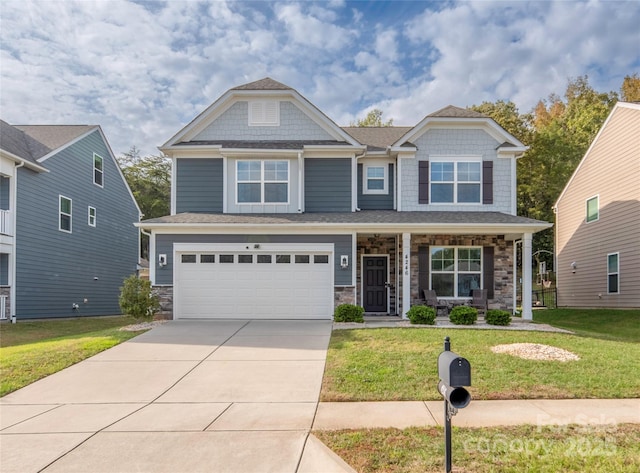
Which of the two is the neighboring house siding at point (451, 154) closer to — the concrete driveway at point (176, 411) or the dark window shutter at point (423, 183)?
the dark window shutter at point (423, 183)

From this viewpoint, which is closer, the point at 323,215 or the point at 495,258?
the point at 323,215

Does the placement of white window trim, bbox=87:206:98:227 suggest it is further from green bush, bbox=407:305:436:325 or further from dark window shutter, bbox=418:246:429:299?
green bush, bbox=407:305:436:325

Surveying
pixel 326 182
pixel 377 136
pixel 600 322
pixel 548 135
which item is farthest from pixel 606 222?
pixel 548 135

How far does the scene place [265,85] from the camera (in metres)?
14.6

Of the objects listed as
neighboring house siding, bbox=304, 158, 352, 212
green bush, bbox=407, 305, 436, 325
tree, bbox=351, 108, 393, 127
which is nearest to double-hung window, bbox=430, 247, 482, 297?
green bush, bbox=407, 305, 436, 325

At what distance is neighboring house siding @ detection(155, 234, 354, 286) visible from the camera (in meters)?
12.8

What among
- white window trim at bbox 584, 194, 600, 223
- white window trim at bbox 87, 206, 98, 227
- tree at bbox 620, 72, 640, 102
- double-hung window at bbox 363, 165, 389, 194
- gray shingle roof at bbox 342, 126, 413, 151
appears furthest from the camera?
tree at bbox 620, 72, 640, 102

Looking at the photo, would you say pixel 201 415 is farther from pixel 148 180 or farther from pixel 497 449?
pixel 148 180

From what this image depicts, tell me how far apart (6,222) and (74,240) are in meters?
3.35

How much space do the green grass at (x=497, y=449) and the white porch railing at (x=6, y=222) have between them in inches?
545

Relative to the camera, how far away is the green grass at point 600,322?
449 inches

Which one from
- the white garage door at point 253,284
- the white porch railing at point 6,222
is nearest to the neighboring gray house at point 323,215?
the white garage door at point 253,284

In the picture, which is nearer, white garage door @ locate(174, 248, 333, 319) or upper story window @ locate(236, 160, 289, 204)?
white garage door @ locate(174, 248, 333, 319)

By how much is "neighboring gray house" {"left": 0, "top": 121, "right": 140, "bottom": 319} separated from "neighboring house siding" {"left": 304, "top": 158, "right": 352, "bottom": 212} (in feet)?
31.1
